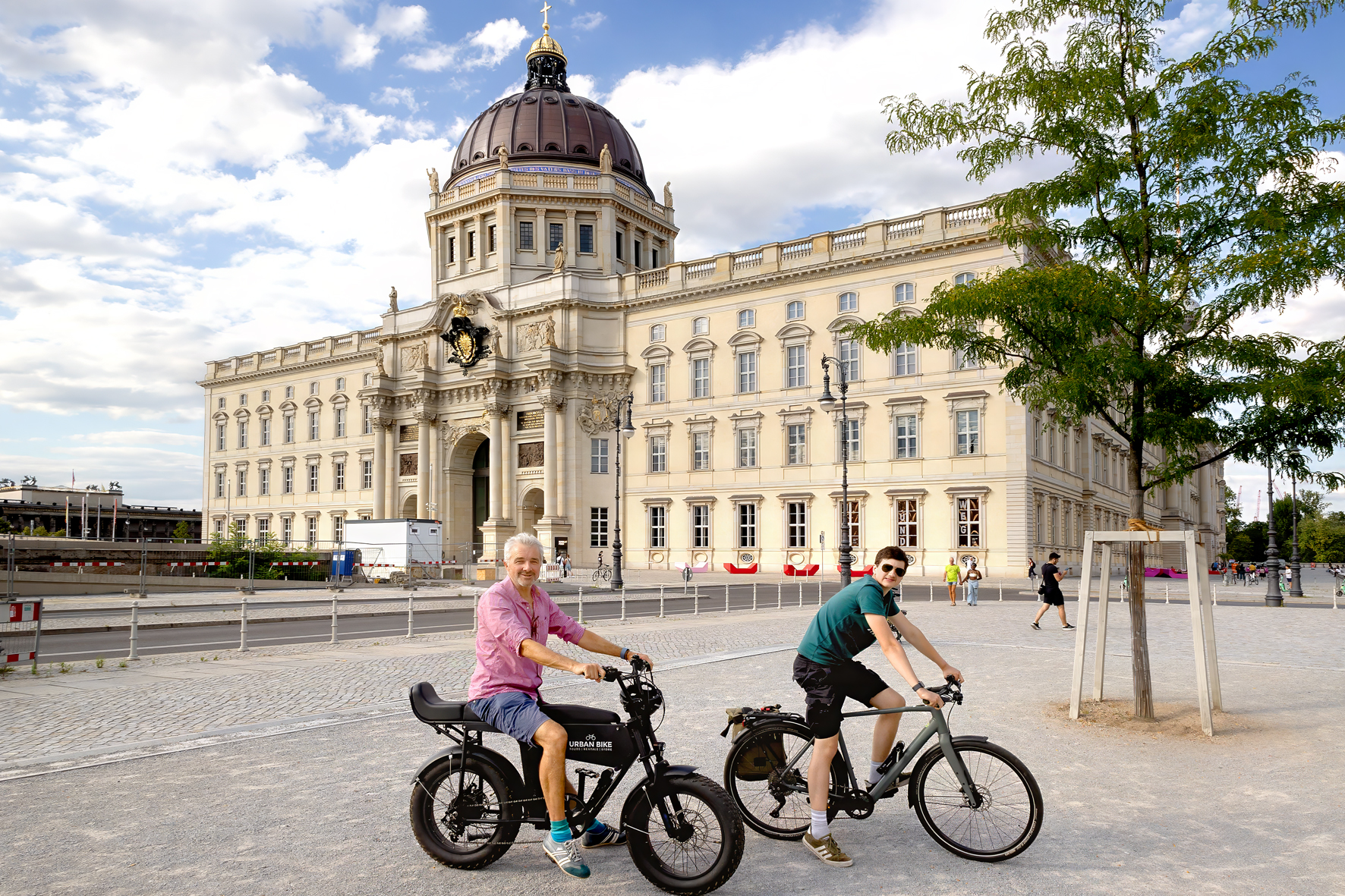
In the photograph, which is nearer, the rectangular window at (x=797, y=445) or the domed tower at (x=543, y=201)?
the rectangular window at (x=797, y=445)

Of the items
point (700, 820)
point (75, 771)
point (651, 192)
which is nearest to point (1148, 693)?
point (700, 820)

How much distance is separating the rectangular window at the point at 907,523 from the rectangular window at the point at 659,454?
1472 centimetres

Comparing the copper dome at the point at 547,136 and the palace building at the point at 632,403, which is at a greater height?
the copper dome at the point at 547,136

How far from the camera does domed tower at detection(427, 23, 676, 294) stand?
69.4 m

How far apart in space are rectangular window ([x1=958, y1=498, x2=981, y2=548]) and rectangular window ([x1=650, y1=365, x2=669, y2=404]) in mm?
18960

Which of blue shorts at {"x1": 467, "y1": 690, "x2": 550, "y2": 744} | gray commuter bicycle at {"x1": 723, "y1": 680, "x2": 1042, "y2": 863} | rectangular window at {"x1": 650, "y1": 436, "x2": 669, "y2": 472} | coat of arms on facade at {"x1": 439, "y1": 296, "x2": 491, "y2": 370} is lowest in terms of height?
gray commuter bicycle at {"x1": 723, "y1": 680, "x2": 1042, "y2": 863}

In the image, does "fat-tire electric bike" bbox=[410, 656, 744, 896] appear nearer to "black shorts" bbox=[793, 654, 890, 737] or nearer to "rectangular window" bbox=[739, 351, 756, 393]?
"black shorts" bbox=[793, 654, 890, 737]

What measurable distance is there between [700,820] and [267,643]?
48.5 ft

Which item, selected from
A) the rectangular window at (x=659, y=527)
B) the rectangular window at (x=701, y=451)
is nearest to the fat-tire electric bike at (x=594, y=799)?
the rectangular window at (x=701, y=451)

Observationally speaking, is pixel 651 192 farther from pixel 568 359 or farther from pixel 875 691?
pixel 875 691

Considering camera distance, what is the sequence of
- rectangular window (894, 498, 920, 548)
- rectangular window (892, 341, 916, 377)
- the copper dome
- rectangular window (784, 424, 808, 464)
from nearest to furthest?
rectangular window (894, 498, 920, 548) < rectangular window (892, 341, 916, 377) < rectangular window (784, 424, 808, 464) < the copper dome

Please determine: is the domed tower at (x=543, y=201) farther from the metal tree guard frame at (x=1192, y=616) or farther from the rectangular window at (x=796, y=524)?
Answer: the metal tree guard frame at (x=1192, y=616)

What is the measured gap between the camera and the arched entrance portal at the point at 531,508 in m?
62.3

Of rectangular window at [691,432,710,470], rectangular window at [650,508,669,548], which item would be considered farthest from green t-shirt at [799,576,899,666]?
rectangular window at [650,508,669,548]
